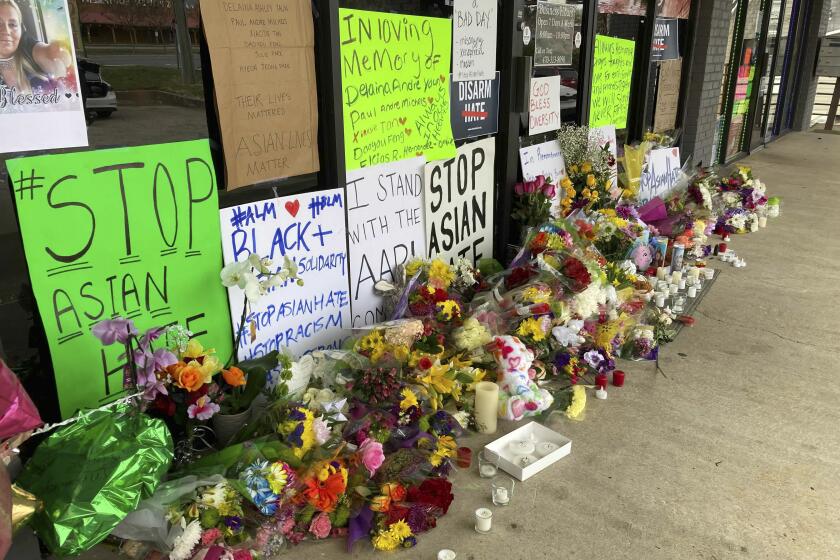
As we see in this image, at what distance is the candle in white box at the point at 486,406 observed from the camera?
2.68 m

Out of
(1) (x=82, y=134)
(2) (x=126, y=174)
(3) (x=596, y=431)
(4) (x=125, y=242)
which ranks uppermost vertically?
(1) (x=82, y=134)

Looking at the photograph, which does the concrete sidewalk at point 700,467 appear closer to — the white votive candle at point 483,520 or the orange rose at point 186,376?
the white votive candle at point 483,520

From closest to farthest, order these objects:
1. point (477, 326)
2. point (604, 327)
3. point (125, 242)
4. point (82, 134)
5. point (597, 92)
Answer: point (82, 134)
point (125, 242)
point (477, 326)
point (604, 327)
point (597, 92)

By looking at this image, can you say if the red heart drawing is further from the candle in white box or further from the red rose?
the red rose

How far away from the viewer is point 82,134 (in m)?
2.00

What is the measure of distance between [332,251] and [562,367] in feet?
4.14

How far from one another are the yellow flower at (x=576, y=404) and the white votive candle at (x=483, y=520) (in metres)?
0.82

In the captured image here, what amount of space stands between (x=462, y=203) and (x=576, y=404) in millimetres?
1433

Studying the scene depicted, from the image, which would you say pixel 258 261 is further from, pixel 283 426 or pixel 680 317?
pixel 680 317

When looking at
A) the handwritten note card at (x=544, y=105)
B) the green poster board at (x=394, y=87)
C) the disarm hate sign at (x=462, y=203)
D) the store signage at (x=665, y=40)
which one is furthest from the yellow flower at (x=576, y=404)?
the store signage at (x=665, y=40)

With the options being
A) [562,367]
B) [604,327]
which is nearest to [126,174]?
[562,367]

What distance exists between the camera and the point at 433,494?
2166mm

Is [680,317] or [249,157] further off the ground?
[249,157]

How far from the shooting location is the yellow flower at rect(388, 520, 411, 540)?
80.7 inches
